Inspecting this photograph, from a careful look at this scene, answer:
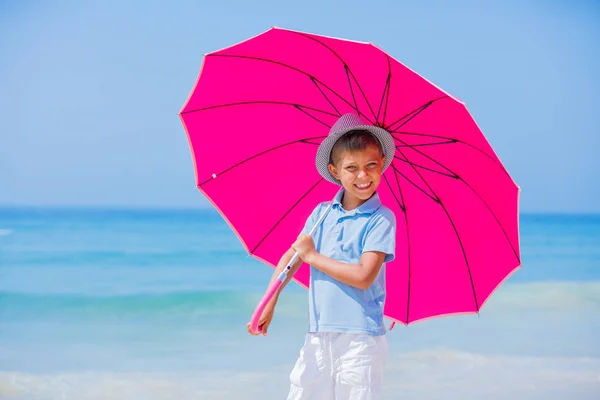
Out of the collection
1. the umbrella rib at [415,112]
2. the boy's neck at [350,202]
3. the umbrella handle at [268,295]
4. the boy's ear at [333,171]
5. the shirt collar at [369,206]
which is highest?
the umbrella rib at [415,112]

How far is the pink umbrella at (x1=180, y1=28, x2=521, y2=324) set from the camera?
253cm

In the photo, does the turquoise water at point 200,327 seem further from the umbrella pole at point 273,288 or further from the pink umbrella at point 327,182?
the umbrella pole at point 273,288

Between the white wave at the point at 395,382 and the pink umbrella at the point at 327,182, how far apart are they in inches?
80.2

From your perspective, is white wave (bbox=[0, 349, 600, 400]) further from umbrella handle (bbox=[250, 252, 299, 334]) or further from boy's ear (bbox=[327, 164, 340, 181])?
boy's ear (bbox=[327, 164, 340, 181])

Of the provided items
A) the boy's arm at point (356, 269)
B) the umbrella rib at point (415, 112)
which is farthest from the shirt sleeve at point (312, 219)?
the umbrella rib at point (415, 112)

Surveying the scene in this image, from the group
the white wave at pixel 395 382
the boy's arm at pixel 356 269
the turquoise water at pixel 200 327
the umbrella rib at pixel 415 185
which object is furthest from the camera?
the turquoise water at pixel 200 327

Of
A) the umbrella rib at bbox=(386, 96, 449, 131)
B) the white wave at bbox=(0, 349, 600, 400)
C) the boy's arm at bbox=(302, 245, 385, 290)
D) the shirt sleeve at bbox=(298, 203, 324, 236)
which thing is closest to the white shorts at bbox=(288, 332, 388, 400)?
the boy's arm at bbox=(302, 245, 385, 290)

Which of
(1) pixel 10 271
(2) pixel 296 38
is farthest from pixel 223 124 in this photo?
(1) pixel 10 271

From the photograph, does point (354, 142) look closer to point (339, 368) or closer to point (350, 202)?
point (350, 202)

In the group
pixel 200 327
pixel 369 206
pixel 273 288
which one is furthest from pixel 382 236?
pixel 200 327

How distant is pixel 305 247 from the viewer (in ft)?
8.02

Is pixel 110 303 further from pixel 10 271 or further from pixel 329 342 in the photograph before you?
pixel 329 342

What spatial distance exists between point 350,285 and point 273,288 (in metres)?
0.27

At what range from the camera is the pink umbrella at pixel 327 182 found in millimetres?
2525
